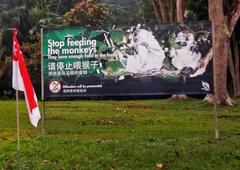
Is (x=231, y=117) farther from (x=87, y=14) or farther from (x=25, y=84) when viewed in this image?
(x=87, y=14)

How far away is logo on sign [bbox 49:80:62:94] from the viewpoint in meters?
11.3

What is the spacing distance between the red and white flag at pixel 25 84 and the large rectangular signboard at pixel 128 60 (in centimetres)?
175

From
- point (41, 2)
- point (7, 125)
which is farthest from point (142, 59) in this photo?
point (41, 2)

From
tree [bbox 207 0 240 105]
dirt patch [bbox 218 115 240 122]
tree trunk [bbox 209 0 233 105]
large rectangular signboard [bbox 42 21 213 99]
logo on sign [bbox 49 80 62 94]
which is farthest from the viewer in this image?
tree trunk [bbox 209 0 233 105]

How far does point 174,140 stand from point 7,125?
17.1ft

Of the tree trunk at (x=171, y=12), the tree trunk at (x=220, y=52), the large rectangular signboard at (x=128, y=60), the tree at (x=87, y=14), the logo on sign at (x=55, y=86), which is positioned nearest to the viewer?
the large rectangular signboard at (x=128, y=60)

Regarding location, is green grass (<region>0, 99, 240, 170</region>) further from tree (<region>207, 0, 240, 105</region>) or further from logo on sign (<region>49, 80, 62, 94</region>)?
tree (<region>207, 0, 240, 105</region>)

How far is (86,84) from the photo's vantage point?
1130cm

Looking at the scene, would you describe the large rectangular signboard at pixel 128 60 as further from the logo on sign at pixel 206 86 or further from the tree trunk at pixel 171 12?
the tree trunk at pixel 171 12

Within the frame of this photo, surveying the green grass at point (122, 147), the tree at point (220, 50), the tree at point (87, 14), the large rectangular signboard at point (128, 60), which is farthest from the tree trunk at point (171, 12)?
the large rectangular signboard at point (128, 60)

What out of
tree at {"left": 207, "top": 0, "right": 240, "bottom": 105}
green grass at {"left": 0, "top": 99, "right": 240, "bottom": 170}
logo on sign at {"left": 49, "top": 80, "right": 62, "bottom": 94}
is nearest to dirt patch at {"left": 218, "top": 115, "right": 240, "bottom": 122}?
green grass at {"left": 0, "top": 99, "right": 240, "bottom": 170}

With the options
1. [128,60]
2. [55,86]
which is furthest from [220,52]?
[55,86]

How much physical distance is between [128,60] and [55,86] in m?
1.54

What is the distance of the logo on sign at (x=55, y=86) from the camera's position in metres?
11.3
